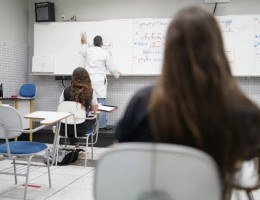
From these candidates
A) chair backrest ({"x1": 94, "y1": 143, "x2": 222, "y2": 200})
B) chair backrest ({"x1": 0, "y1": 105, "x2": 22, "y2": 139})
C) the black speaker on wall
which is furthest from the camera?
the black speaker on wall

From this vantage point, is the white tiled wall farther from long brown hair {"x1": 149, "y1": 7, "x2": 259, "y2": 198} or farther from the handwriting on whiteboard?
long brown hair {"x1": 149, "y1": 7, "x2": 259, "y2": 198}

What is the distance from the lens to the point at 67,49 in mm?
5801

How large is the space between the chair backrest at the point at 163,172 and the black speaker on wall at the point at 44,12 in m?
5.33

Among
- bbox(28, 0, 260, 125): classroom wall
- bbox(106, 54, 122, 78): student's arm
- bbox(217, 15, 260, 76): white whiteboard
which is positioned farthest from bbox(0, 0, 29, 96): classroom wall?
bbox(217, 15, 260, 76): white whiteboard

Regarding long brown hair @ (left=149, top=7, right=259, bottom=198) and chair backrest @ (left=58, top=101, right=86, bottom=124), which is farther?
chair backrest @ (left=58, top=101, right=86, bottom=124)

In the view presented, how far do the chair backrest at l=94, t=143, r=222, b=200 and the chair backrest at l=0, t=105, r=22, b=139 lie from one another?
170cm

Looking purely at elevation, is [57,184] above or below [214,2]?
below

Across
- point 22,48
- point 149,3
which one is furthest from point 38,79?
point 149,3

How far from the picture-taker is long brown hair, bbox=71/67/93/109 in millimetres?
3762

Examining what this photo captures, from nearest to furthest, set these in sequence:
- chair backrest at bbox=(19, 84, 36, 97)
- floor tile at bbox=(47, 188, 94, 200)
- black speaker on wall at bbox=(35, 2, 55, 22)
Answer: floor tile at bbox=(47, 188, 94, 200) < chair backrest at bbox=(19, 84, 36, 97) < black speaker on wall at bbox=(35, 2, 55, 22)

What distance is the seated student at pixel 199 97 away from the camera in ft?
3.19

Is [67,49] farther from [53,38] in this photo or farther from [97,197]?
[97,197]

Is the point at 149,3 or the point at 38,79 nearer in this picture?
the point at 149,3

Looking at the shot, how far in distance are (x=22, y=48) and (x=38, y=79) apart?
2.07ft
